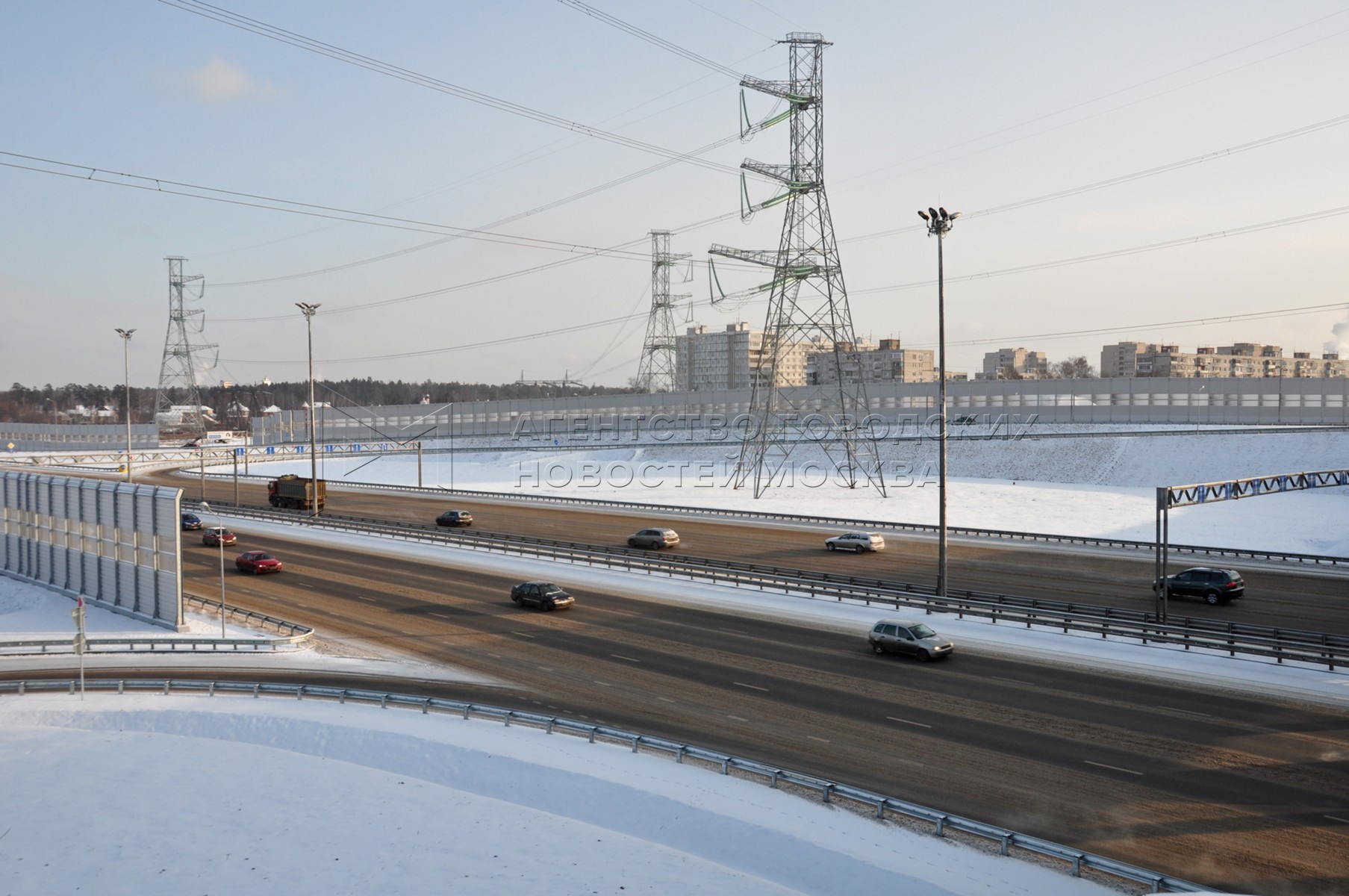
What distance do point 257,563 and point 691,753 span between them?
3086 cm

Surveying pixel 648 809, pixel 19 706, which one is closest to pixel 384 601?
pixel 19 706

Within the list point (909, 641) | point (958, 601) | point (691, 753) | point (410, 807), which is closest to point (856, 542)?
point (958, 601)

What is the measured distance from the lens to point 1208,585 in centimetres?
3059

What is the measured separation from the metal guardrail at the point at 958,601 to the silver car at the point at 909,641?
441cm

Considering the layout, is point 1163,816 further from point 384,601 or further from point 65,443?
point 65,443

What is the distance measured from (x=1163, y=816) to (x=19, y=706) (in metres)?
27.4

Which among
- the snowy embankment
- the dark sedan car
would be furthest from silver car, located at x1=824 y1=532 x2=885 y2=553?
the dark sedan car

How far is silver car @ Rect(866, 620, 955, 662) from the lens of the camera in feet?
80.8

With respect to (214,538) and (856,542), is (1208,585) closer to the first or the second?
(856,542)

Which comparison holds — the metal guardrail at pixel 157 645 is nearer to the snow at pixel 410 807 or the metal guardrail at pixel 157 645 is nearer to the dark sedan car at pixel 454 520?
the snow at pixel 410 807

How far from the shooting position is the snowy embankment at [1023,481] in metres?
51.9

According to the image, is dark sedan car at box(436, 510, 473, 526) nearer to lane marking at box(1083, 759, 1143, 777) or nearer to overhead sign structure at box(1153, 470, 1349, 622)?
overhead sign structure at box(1153, 470, 1349, 622)

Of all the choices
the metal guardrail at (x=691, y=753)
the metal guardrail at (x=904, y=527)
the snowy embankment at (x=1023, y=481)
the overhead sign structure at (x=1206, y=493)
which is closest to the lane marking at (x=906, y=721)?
the metal guardrail at (x=691, y=753)

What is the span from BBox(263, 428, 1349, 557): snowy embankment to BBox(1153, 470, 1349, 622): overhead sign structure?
573 cm
